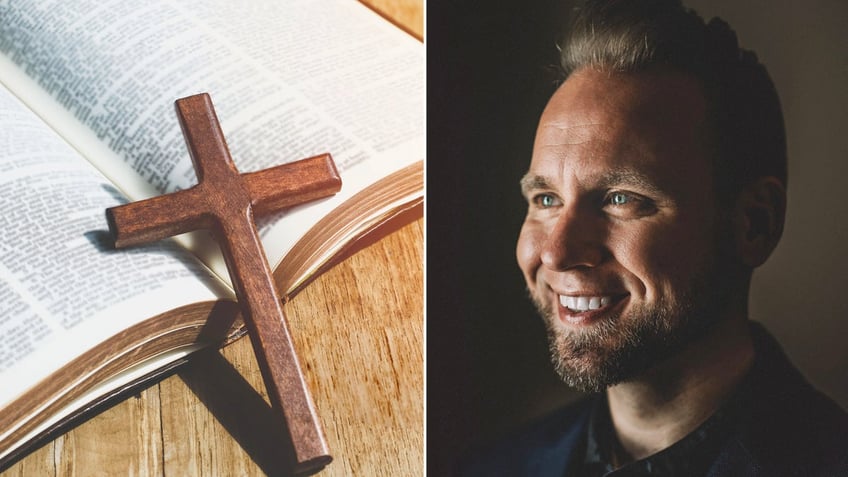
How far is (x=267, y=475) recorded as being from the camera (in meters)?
0.68

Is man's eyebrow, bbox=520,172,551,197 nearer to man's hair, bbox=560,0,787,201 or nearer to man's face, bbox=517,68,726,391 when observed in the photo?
man's face, bbox=517,68,726,391

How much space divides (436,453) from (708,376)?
0.26 meters

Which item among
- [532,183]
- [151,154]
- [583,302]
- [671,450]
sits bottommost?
[671,450]

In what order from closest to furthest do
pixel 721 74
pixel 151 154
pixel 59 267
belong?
pixel 721 74, pixel 59 267, pixel 151 154

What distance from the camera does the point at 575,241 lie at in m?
0.61

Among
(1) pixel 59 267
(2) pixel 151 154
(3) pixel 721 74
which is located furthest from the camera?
(2) pixel 151 154

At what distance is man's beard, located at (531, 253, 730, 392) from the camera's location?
22.6 inches

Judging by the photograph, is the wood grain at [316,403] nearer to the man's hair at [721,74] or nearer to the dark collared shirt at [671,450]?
the dark collared shirt at [671,450]

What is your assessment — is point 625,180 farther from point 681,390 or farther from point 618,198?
point 681,390

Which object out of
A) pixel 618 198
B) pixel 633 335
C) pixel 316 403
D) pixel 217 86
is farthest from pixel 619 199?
pixel 217 86

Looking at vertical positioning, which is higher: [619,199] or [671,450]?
[619,199]

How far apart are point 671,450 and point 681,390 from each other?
0.05 metres

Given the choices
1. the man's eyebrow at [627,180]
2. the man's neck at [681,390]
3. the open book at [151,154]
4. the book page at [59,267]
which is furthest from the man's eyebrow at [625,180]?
the book page at [59,267]

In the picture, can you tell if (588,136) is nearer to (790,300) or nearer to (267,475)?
(790,300)
